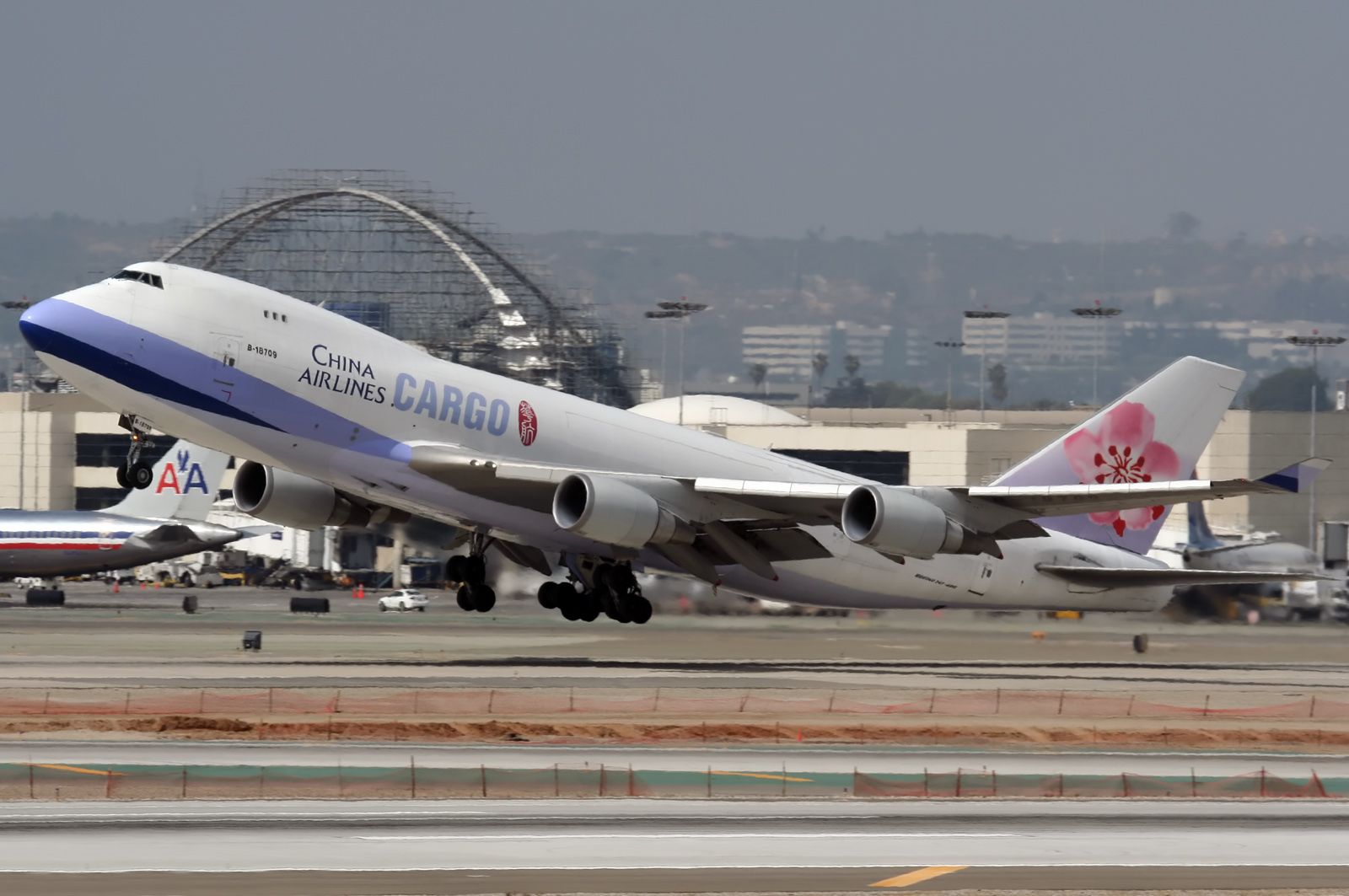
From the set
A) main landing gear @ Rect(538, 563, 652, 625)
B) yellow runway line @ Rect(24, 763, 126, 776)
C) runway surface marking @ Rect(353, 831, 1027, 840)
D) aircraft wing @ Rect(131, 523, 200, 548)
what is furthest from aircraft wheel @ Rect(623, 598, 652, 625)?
aircraft wing @ Rect(131, 523, 200, 548)

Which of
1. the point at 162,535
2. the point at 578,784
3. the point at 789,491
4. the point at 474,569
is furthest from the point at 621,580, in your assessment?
the point at 162,535


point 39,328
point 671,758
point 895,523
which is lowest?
point 671,758

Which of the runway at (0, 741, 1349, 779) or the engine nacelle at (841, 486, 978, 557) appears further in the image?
the engine nacelle at (841, 486, 978, 557)

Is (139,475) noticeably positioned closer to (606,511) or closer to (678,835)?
(606,511)

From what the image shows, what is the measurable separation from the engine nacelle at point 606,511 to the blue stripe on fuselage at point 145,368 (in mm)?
6031

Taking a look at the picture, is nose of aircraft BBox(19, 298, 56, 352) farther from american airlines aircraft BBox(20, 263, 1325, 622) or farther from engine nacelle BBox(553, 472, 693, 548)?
engine nacelle BBox(553, 472, 693, 548)

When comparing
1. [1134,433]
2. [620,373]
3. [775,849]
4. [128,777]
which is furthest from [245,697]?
[620,373]

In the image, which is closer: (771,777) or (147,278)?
(771,777)

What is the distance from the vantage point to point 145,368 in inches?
1407

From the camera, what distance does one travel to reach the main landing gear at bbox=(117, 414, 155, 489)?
36.2 metres

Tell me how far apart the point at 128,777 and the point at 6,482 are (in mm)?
97611

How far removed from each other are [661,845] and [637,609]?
70.3 ft

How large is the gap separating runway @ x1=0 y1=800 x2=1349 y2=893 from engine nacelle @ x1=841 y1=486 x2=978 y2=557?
14.3m

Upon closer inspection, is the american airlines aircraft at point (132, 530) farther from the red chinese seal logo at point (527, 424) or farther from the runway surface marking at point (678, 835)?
the runway surface marking at point (678, 835)
